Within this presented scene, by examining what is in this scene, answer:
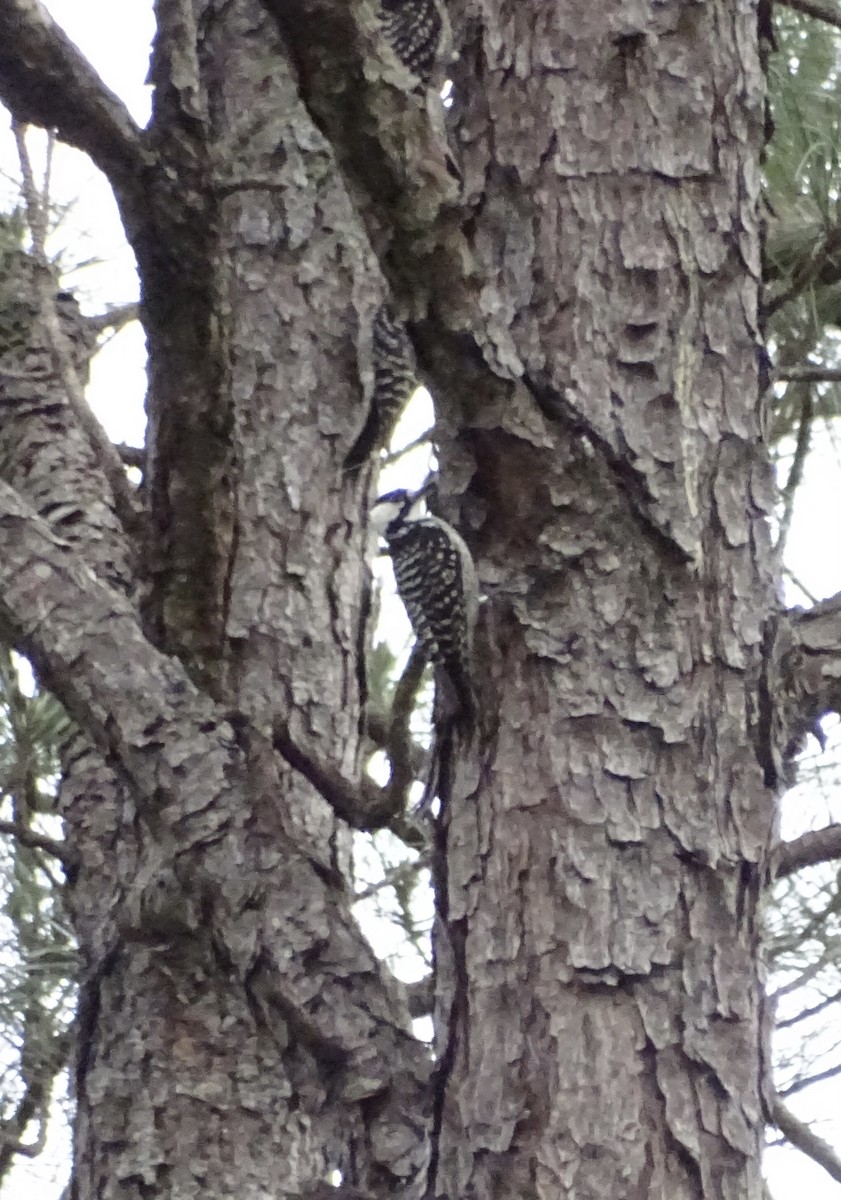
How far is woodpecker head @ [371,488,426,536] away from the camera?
2.30 metres

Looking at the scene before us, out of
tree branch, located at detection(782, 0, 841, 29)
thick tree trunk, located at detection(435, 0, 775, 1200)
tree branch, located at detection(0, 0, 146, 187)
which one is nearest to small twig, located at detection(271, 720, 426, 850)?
thick tree trunk, located at detection(435, 0, 775, 1200)

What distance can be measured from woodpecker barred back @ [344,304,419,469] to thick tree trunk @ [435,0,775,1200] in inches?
26.3

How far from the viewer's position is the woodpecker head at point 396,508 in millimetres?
2297

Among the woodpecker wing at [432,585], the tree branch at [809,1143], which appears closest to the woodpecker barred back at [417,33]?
the woodpecker wing at [432,585]

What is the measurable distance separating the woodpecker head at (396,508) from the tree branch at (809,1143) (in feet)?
3.41

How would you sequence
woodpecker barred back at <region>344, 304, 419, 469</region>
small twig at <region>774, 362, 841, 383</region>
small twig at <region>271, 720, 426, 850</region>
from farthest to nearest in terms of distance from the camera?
woodpecker barred back at <region>344, 304, 419, 469</region> < small twig at <region>774, 362, 841, 383</region> < small twig at <region>271, 720, 426, 850</region>

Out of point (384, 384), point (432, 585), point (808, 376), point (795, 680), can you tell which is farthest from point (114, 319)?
point (795, 680)

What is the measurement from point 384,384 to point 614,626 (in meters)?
0.96

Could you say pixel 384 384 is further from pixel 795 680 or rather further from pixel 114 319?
pixel 795 680

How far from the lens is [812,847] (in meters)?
1.31

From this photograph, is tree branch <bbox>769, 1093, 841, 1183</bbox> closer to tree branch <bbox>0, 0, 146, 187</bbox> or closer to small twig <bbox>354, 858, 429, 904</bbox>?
small twig <bbox>354, 858, 429, 904</bbox>

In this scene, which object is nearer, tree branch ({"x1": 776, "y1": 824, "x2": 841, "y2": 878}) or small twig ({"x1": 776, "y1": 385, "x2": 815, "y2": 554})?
tree branch ({"x1": 776, "y1": 824, "x2": 841, "y2": 878})

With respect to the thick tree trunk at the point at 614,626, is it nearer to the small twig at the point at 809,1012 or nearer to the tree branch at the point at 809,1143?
the tree branch at the point at 809,1143

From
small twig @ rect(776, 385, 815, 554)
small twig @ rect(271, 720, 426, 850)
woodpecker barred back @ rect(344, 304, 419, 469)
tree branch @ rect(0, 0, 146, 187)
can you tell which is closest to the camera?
tree branch @ rect(0, 0, 146, 187)
